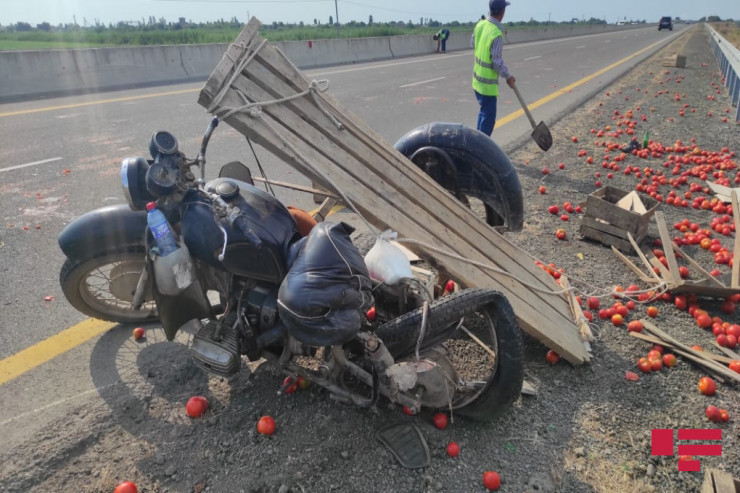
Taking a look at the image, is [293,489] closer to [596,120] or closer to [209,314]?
[209,314]

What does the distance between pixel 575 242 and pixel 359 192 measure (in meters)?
3.12

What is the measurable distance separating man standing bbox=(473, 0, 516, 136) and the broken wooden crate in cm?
280

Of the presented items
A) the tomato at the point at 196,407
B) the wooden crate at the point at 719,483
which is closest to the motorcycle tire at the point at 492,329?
the wooden crate at the point at 719,483

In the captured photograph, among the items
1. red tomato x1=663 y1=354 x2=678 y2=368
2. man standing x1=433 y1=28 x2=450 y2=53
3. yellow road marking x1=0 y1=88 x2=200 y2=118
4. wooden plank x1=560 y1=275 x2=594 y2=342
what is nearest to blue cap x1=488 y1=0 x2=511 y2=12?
wooden plank x1=560 y1=275 x2=594 y2=342

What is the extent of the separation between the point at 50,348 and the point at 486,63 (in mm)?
6464

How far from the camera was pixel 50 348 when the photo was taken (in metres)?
3.23

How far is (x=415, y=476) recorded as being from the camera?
2393 mm

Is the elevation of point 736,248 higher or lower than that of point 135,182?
lower

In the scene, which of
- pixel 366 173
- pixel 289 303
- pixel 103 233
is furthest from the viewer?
pixel 103 233

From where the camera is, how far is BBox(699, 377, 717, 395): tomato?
9.72 feet

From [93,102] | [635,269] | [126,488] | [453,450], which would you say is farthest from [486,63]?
[93,102]

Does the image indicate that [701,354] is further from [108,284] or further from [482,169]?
[108,284]

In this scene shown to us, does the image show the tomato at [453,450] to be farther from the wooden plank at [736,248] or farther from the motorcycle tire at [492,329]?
the wooden plank at [736,248]

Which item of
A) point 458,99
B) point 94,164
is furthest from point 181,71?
point 94,164
